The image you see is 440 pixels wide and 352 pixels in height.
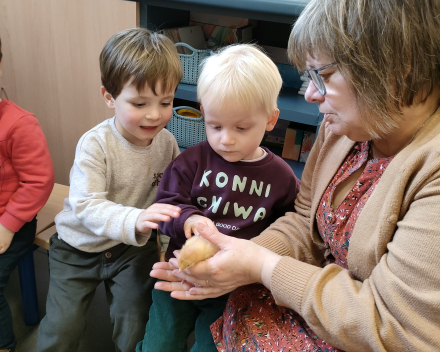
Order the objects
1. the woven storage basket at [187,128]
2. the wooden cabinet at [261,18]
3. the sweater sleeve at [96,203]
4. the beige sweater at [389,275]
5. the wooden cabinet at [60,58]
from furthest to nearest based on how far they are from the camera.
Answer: the woven storage basket at [187,128]
the wooden cabinet at [60,58]
the wooden cabinet at [261,18]
the sweater sleeve at [96,203]
the beige sweater at [389,275]

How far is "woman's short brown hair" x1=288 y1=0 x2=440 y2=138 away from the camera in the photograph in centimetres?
68

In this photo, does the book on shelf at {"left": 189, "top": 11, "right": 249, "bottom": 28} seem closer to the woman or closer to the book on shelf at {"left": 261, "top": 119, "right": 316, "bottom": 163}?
the book on shelf at {"left": 261, "top": 119, "right": 316, "bottom": 163}

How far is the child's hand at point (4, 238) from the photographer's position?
1247mm

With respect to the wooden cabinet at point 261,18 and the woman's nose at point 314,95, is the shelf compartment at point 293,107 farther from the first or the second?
the woman's nose at point 314,95

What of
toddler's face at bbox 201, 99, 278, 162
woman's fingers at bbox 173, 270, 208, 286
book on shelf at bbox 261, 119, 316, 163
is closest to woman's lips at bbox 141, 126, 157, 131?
toddler's face at bbox 201, 99, 278, 162

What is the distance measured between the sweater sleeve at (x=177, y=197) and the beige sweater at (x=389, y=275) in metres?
0.29

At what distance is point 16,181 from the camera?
4.27ft

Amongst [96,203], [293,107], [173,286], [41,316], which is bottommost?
[41,316]

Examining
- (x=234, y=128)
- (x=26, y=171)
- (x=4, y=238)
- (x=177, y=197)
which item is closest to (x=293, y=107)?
(x=234, y=128)

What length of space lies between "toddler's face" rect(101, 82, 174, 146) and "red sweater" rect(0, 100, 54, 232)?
0.33m

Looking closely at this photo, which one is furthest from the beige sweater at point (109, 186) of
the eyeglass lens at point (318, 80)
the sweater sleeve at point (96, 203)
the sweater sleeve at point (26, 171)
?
the eyeglass lens at point (318, 80)

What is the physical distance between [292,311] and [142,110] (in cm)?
69

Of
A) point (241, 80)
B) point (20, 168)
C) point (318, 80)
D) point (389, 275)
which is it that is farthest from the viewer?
point (20, 168)

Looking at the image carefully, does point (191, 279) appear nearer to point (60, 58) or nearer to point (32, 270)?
point (32, 270)
